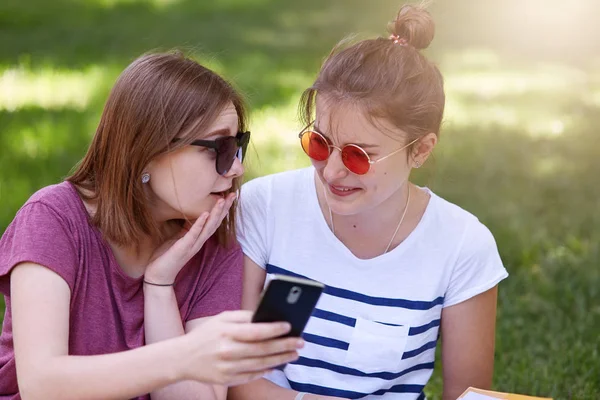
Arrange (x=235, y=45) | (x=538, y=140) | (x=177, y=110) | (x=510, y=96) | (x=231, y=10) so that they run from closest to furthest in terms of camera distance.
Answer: (x=177, y=110) → (x=538, y=140) → (x=510, y=96) → (x=235, y=45) → (x=231, y=10)

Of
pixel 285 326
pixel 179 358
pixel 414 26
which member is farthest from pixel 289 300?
pixel 414 26

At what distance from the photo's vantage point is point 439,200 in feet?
11.1

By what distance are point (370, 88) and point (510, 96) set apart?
16.9 ft

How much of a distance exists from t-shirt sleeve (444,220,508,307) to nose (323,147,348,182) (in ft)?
1.79

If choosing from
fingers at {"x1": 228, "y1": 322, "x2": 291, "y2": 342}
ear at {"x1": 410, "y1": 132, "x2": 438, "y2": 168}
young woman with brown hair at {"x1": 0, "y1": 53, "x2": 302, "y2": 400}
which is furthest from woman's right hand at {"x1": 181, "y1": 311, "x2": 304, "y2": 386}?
ear at {"x1": 410, "y1": 132, "x2": 438, "y2": 168}

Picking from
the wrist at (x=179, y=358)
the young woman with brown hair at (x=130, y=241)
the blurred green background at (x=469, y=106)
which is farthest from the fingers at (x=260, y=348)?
the blurred green background at (x=469, y=106)

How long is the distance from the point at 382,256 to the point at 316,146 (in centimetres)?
47

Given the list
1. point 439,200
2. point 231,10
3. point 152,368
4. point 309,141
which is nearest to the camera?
point 152,368

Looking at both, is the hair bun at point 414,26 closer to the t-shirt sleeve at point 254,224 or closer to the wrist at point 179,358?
the t-shirt sleeve at point 254,224

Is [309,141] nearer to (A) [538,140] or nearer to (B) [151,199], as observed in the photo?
(B) [151,199]

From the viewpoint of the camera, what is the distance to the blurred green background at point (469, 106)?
4.68 meters

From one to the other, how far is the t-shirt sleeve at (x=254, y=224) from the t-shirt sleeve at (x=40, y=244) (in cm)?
68

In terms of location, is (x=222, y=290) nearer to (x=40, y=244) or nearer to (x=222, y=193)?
(x=222, y=193)

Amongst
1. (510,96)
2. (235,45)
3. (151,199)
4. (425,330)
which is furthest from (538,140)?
(151,199)
